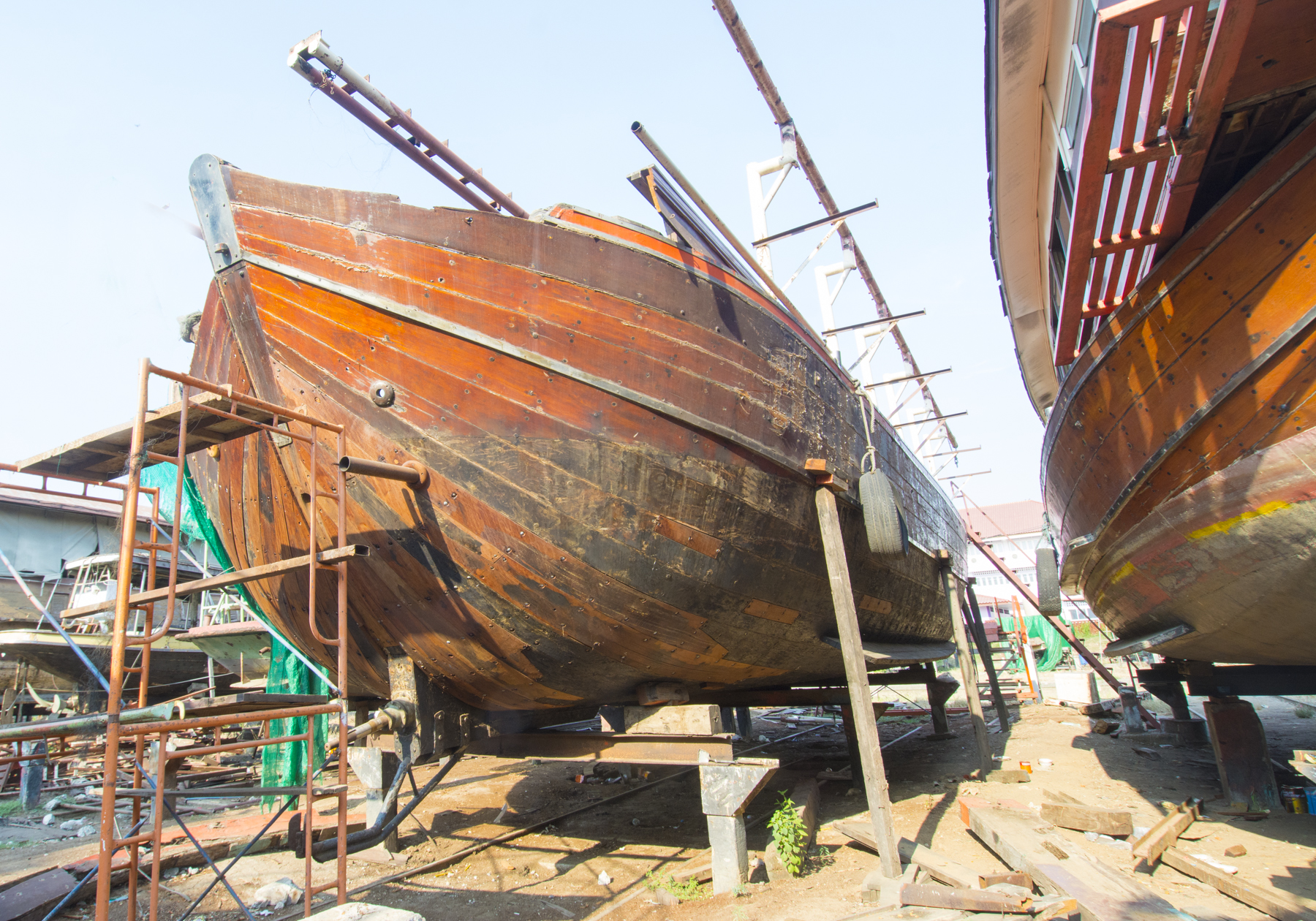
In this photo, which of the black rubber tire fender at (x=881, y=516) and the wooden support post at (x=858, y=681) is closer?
the wooden support post at (x=858, y=681)

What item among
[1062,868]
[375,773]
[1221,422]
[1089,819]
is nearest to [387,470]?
[375,773]

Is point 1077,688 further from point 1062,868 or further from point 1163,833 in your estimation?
point 1062,868

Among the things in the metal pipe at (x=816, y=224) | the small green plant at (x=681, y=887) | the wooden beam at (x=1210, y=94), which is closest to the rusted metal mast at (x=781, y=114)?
the metal pipe at (x=816, y=224)

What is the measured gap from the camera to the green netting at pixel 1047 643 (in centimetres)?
1909

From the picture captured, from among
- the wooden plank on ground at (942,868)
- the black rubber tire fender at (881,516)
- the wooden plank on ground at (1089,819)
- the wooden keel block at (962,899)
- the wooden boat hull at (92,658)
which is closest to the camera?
the wooden keel block at (962,899)

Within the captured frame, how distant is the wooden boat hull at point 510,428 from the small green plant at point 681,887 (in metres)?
1.03

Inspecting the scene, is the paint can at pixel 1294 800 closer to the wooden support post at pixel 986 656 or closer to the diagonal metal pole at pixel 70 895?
the wooden support post at pixel 986 656

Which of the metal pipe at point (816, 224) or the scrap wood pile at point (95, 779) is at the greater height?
the metal pipe at point (816, 224)

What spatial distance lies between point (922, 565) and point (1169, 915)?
411cm

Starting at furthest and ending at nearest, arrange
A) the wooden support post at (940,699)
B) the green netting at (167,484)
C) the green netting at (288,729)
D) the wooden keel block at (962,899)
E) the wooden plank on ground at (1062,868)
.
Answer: the green netting at (167,484)
the wooden support post at (940,699)
the green netting at (288,729)
the wooden keel block at (962,899)
the wooden plank on ground at (1062,868)

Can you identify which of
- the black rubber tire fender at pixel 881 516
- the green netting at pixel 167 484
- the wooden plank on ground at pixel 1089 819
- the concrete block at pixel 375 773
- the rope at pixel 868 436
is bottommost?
the wooden plank on ground at pixel 1089 819

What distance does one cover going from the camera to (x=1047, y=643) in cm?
2038

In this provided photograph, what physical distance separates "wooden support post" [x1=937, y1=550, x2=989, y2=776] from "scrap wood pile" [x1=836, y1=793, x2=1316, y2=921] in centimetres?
160

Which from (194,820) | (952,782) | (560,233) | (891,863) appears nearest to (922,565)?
(952,782)
